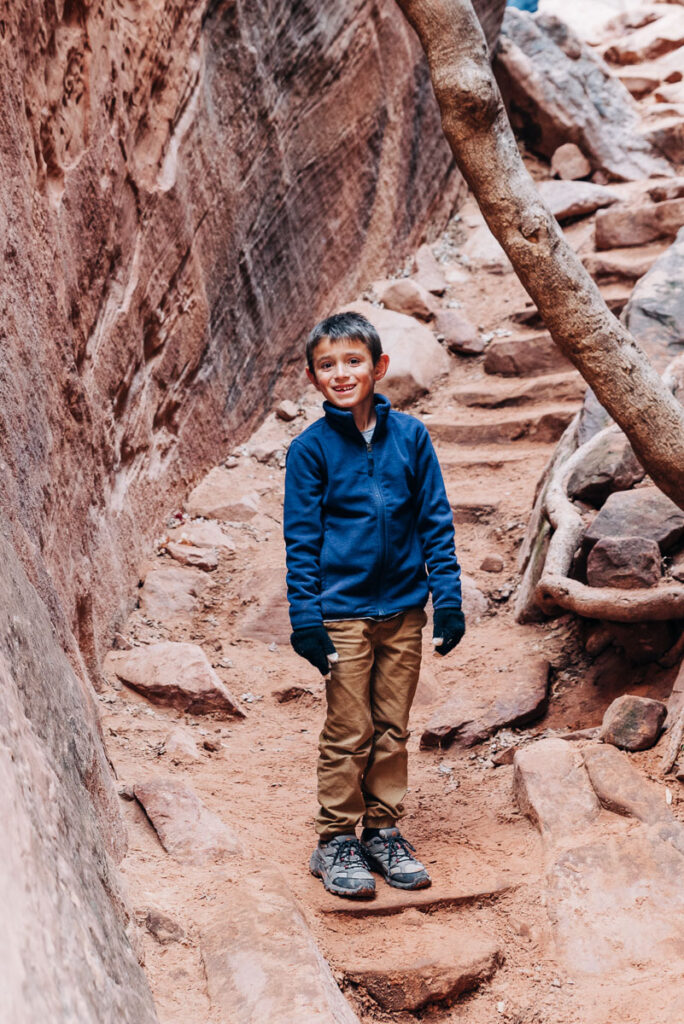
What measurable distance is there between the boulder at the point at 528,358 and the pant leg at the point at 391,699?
15.3ft

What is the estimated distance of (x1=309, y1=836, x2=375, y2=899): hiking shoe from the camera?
8.80 feet

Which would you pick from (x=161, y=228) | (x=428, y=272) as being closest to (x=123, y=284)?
(x=161, y=228)

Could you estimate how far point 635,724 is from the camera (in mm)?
3121

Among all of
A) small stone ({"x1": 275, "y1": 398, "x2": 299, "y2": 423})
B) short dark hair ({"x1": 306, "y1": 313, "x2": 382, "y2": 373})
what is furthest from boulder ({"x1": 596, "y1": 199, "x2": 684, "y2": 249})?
short dark hair ({"x1": 306, "y1": 313, "x2": 382, "y2": 373})

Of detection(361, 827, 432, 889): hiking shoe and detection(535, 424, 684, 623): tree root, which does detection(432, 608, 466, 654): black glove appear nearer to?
detection(361, 827, 432, 889): hiking shoe

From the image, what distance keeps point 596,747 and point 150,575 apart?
264cm

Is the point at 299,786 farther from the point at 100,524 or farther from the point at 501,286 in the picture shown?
the point at 501,286

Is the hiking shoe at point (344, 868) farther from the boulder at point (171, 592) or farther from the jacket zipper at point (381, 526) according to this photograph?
the boulder at point (171, 592)

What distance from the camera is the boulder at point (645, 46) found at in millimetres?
12578

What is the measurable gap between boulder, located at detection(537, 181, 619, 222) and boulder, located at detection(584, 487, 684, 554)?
221 inches

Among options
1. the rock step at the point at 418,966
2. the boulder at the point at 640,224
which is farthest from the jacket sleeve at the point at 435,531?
the boulder at the point at 640,224

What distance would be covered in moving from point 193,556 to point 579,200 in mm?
5846

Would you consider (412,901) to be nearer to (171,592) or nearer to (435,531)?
(435,531)

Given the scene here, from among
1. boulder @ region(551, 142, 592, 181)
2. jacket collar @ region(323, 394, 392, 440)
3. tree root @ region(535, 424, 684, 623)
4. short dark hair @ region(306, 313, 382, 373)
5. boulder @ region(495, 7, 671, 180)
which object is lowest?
tree root @ region(535, 424, 684, 623)
